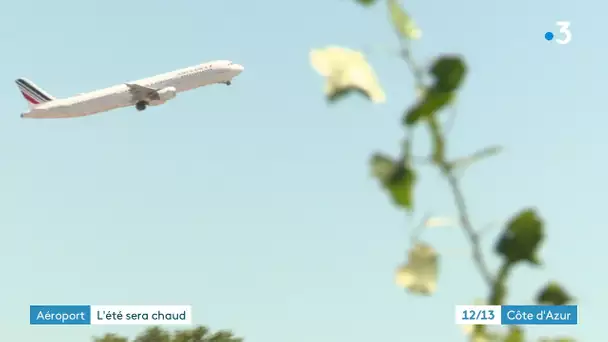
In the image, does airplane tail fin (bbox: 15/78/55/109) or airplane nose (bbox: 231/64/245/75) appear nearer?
airplane nose (bbox: 231/64/245/75)

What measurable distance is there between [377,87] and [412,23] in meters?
0.12

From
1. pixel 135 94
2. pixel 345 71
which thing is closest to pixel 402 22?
pixel 345 71

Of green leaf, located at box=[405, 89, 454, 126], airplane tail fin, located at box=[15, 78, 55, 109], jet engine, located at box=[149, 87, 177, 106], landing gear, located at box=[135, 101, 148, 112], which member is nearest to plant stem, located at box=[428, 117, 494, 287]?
green leaf, located at box=[405, 89, 454, 126]

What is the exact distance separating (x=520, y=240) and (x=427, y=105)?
290 mm

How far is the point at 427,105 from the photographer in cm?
141

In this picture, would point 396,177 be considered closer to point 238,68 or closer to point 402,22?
point 402,22

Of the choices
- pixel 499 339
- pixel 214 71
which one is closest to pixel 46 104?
pixel 214 71

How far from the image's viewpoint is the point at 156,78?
110500mm

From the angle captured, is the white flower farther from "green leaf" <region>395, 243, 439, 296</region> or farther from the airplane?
the airplane

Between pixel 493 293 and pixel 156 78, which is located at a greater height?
pixel 156 78

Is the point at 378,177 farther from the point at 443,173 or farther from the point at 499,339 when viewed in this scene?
the point at 499,339

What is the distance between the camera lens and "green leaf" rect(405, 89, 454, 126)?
1394mm

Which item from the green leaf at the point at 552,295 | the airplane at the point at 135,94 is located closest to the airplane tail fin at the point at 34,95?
the airplane at the point at 135,94

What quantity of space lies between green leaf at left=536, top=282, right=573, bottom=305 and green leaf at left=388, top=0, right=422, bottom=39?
51cm
